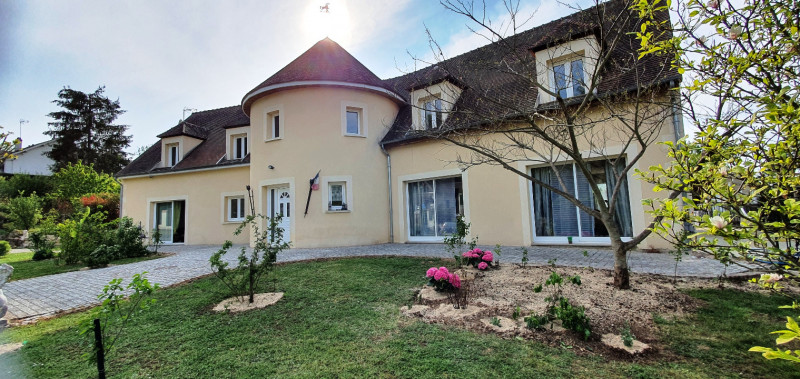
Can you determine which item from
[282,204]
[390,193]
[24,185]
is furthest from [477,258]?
[24,185]

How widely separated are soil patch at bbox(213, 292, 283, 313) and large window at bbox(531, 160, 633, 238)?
264 inches

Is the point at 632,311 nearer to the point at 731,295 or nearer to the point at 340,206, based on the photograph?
the point at 731,295

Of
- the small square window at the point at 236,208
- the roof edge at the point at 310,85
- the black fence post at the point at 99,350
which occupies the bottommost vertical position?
the black fence post at the point at 99,350

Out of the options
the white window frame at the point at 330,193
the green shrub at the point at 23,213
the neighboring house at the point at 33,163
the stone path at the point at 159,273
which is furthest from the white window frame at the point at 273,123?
the neighboring house at the point at 33,163

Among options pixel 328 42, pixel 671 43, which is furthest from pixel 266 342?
pixel 328 42

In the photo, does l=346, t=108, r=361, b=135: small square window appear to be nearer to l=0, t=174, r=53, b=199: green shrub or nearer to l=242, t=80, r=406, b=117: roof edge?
l=242, t=80, r=406, b=117: roof edge

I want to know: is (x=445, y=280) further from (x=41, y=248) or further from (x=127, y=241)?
(x=41, y=248)

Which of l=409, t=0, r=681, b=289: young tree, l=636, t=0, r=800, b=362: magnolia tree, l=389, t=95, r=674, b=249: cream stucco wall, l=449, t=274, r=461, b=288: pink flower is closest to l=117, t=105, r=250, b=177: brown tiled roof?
l=389, t=95, r=674, b=249: cream stucco wall

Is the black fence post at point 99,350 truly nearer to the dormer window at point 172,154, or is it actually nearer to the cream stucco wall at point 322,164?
the cream stucco wall at point 322,164

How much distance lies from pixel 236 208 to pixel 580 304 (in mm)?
14767

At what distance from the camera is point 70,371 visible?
9.88ft

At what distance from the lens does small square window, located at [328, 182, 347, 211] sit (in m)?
11.9

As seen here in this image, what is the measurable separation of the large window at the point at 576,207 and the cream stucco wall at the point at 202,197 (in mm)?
12107

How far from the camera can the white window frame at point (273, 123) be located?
1209 cm
